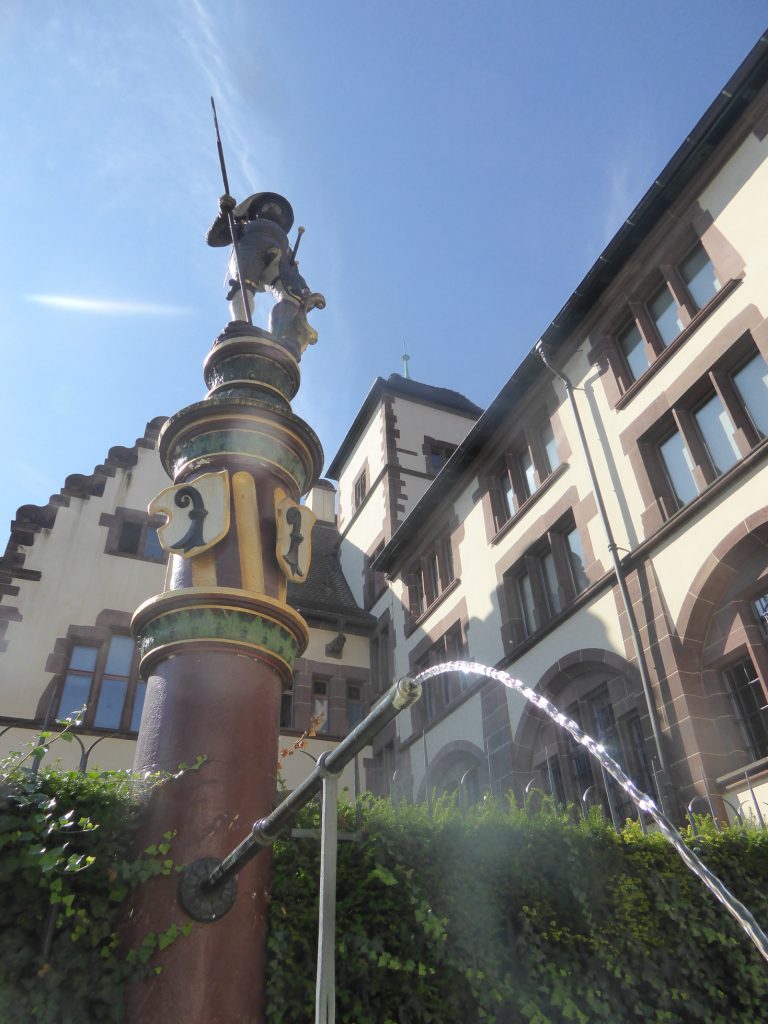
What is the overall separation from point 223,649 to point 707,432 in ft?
31.7

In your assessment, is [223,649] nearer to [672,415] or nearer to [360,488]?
[672,415]

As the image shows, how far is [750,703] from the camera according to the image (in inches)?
449

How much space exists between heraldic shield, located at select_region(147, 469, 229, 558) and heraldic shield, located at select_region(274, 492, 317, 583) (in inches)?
18.6

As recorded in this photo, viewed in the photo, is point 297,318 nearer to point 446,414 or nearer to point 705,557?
point 705,557

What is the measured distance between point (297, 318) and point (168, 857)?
5.89m

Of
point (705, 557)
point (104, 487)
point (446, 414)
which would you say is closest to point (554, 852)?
point (705, 557)

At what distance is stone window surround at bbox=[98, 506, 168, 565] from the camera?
20.5 metres

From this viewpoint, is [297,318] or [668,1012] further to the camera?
[297,318]

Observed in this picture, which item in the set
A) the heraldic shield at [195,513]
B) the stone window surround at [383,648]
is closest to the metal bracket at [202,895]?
the heraldic shield at [195,513]

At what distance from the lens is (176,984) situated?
16.0ft

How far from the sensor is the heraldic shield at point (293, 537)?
22.6ft

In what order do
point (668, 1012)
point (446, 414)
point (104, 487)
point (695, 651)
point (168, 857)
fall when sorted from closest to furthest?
point (168, 857) < point (668, 1012) < point (695, 651) < point (104, 487) < point (446, 414)

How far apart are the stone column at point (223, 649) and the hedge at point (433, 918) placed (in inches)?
6.7

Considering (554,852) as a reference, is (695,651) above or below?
above
